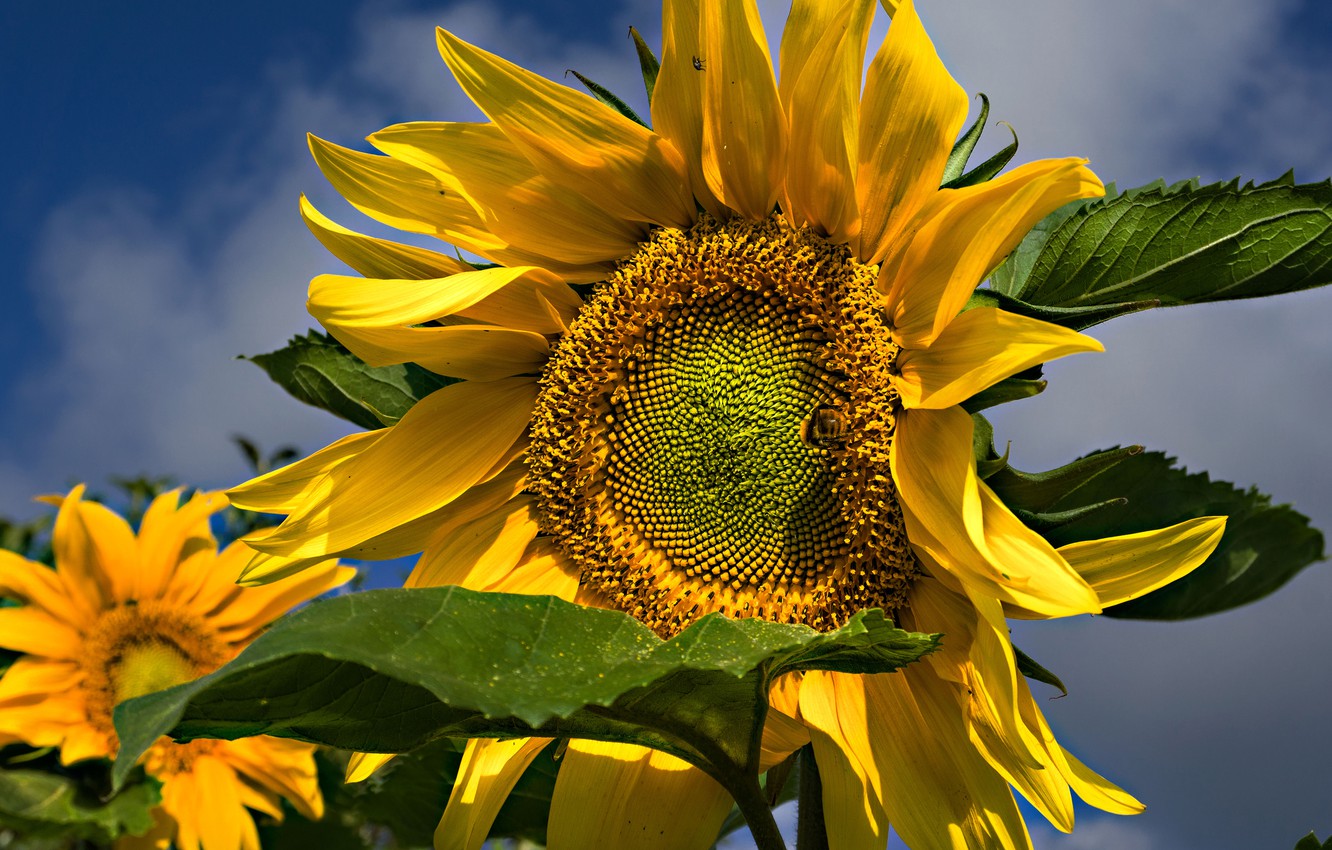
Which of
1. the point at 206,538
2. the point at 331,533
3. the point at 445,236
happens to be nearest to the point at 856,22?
the point at 445,236

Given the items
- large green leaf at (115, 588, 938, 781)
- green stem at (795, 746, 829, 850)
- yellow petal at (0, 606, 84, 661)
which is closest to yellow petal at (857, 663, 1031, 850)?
green stem at (795, 746, 829, 850)

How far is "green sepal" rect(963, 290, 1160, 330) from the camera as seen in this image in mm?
1754

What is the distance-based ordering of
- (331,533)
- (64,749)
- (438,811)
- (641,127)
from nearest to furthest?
1. (641,127)
2. (331,533)
3. (438,811)
4. (64,749)

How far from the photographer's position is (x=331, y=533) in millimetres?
2270

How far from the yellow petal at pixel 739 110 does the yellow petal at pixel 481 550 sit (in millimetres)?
759

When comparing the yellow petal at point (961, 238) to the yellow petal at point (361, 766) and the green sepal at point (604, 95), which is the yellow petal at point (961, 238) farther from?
the yellow petal at point (361, 766)

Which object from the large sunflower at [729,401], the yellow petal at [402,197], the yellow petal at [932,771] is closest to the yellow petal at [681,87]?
the large sunflower at [729,401]

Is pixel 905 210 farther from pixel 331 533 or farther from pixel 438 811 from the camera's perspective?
pixel 438 811

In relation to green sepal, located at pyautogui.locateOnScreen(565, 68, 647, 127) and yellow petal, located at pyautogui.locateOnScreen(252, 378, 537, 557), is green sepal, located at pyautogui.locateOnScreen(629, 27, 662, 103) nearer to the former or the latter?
green sepal, located at pyautogui.locateOnScreen(565, 68, 647, 127)

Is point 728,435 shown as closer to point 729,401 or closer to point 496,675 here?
point 729,401

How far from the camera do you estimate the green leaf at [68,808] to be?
349 cm

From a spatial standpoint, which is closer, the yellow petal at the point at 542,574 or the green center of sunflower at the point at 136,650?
the yellow petal at the point at 542,574

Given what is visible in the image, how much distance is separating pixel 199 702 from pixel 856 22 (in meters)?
1.37

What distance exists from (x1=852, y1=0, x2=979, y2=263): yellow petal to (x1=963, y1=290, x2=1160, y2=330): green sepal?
20 cm
